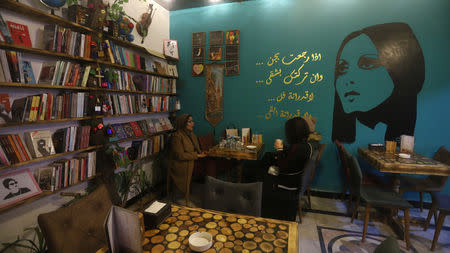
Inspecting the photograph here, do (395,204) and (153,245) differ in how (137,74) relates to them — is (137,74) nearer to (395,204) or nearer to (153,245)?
(153,245)

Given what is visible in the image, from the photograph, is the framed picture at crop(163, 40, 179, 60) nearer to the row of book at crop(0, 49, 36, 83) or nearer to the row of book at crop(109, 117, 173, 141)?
the row of book at crop(109, 117, 173, 141)

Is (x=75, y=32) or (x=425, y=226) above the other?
(x=75, y=32)

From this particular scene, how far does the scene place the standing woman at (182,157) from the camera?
2.84 metres

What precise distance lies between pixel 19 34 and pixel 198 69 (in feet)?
7.87

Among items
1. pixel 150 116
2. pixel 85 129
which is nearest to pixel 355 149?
pixel 150 116

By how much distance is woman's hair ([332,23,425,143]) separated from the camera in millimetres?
2855

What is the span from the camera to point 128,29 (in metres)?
2.65

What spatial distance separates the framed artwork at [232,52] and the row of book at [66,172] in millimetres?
2505

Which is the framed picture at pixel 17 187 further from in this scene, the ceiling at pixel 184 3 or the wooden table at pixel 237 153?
the ceiling at pixel 184 3

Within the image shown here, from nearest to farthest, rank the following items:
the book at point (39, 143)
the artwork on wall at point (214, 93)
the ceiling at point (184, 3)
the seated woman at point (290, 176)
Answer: the book at point (39, 143) → the seated woman at point (290, 176) → the ceiling at point (184, 3) → the artwork on wall at point (214, 93)

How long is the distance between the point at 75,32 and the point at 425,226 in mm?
4444

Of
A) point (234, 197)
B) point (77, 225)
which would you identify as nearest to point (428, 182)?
point (234, 197)

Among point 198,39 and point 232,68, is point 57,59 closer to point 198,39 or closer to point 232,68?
point 198,39

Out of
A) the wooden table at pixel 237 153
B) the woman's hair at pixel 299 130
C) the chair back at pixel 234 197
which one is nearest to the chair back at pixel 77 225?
the chair back at pixel 234 197
